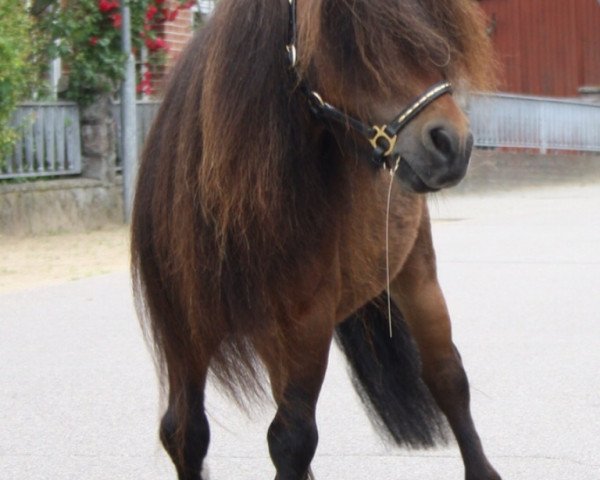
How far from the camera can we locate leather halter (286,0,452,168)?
3438 mm

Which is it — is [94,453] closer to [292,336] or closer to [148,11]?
[292,336]

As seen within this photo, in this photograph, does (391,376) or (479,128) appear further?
(479,128)

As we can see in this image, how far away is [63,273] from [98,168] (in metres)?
3.88

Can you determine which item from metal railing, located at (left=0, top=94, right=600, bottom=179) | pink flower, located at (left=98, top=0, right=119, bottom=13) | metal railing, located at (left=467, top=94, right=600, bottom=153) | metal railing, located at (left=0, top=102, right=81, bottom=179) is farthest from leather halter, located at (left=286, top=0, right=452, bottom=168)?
metal railing, located at (left=467, top=94, right=600, bottom=153)

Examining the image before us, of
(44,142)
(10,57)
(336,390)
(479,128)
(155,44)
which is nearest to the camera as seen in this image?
(336,390)

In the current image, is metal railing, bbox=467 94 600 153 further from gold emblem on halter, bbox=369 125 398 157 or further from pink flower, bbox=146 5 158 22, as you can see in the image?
gold emblem on halter, bbox=369 125 398 157

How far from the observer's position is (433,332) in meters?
4.83

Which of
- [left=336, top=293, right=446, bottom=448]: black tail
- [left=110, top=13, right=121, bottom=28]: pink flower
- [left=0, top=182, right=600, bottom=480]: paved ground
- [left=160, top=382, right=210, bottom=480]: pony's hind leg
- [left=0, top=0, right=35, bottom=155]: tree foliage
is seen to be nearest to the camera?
[left=160, top=382, right=210, bottom=480]: pony's hind leg

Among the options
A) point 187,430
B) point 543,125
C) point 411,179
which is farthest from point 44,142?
point 411,179

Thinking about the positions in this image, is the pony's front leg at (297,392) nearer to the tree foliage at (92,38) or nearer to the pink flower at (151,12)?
the tree foliage at (92,38)

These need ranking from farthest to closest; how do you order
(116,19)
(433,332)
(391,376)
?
(116,19) → (391,376) → (433,332)

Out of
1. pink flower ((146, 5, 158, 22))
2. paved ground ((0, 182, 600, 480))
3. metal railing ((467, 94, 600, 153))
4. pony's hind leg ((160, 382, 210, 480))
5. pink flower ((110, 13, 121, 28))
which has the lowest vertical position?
paved ground ((0, 182, 600, 480))

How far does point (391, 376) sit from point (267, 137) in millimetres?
1709

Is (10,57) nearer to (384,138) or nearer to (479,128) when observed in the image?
(479,128)
